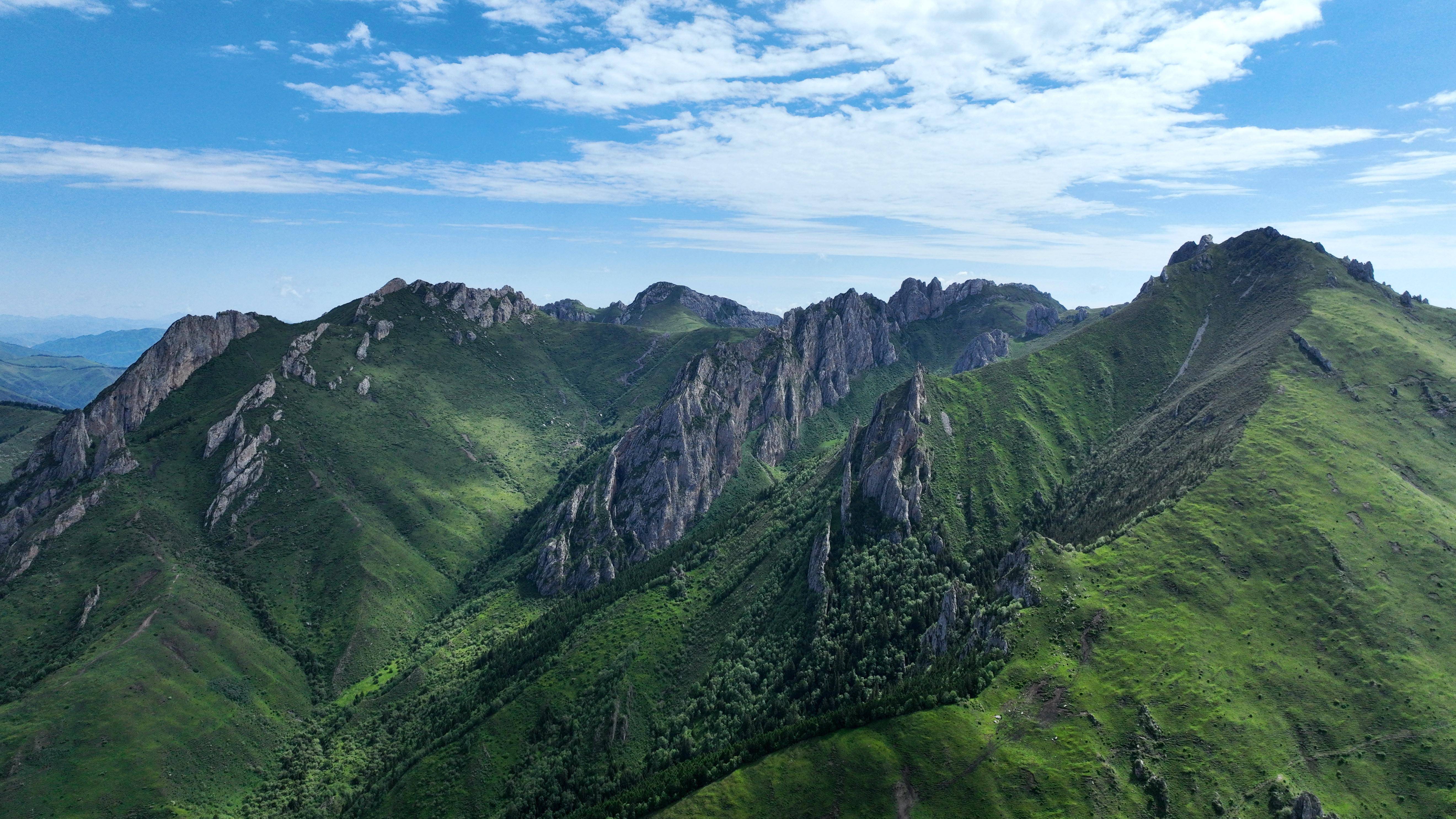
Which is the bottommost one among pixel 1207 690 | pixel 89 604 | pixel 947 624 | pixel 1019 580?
pixel 89 604

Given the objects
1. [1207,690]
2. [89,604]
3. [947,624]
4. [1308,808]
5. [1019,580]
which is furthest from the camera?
[89,604]

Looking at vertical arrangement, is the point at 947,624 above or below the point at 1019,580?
below

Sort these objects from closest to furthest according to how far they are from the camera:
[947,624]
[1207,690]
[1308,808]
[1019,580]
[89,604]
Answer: [1308,808]
[1207,690]
[1019,580]
[947,624]
[89,604]

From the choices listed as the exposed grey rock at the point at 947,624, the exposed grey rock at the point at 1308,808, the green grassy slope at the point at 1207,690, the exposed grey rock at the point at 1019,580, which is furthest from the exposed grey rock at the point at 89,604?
the exposed grey rock at the point at 1308,808

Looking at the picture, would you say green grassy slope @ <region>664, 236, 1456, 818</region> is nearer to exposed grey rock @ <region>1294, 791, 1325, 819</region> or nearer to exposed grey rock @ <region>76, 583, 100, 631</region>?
exposed grey rock @ <region>1294, 791, 1325, 819</region>

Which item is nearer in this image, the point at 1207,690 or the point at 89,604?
the point at 1207,690

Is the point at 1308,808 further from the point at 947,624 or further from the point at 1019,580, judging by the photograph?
the point at 947,624

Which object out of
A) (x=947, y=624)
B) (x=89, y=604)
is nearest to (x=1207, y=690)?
(x=947, y=624)

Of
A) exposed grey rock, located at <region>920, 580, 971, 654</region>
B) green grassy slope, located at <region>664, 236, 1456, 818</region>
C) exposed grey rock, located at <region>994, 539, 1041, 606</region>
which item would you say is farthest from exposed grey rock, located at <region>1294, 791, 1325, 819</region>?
exposed grey rock, located at <region>920, 580, 971, 654</region>
